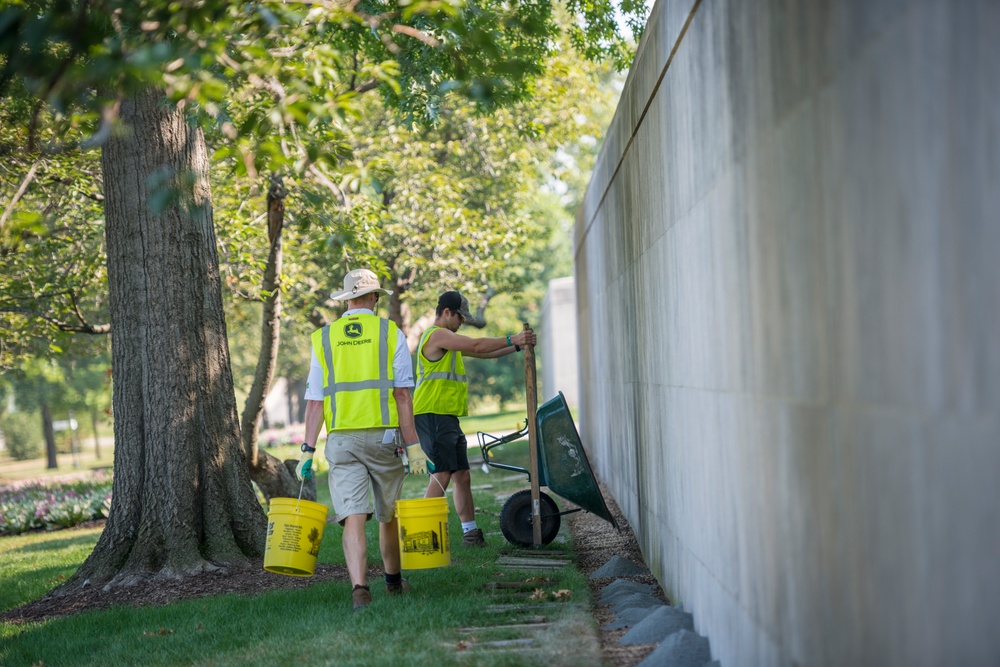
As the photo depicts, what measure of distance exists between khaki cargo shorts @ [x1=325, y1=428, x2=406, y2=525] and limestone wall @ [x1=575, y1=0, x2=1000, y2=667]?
2126 mm

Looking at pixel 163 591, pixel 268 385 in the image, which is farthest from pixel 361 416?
pixel 268 385

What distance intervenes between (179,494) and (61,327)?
6113mm

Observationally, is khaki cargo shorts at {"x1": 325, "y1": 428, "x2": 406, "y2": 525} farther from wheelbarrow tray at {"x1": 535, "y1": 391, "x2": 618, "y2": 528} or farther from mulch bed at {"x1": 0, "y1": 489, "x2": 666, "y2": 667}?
wheelbarrow tray at {"x1": 535, "y1": 391, "x2": 618, "y2": 528}

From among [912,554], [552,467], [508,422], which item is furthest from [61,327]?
[508,422]

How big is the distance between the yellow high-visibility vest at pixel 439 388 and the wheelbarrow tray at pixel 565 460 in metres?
0.76

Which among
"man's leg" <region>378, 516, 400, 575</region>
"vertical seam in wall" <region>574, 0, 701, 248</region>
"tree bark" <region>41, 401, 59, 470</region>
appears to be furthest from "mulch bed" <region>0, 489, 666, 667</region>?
"tree bark" <region>41, 401, 59, 470</region>

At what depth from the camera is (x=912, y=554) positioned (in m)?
2.49

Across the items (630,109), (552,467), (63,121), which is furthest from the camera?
(552,467)

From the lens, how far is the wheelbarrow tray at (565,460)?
8.12 meters

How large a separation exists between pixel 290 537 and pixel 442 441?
90.8 inches

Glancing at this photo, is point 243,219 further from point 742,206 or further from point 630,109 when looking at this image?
point 742,206

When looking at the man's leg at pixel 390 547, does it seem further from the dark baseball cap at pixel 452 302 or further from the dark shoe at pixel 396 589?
the dark baseball cap at pixel 452 302

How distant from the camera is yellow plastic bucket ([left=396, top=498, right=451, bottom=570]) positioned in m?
A: 6.92

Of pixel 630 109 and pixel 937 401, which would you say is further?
pixel 630 109
